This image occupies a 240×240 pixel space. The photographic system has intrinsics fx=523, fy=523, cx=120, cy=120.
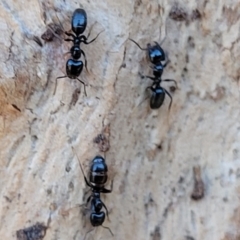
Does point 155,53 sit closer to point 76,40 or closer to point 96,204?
point 76,40

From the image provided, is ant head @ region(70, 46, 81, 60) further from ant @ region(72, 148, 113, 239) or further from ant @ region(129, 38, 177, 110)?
ant @ region(72, 148, 113, 239)

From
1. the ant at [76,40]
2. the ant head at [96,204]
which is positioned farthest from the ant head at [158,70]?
the ant head at [96,204]

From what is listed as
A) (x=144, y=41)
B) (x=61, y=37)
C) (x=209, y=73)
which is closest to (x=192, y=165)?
(x=209, y=73)

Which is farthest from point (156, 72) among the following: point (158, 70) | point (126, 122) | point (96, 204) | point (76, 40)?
point (96, 204)

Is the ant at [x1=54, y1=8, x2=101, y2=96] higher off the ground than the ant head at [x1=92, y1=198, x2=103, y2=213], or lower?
higher

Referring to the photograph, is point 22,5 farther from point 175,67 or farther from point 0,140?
point 175,67

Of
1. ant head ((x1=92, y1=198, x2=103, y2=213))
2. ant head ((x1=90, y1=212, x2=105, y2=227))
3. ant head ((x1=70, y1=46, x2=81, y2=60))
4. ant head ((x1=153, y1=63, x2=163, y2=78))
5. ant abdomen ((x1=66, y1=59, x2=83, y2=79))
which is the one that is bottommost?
ant head ((x1=90, y1=212, x2=105, y2=227))

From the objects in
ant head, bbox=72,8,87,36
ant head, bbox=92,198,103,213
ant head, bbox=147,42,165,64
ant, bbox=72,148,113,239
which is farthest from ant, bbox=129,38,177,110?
ant head, bbox=92,198,103,213
